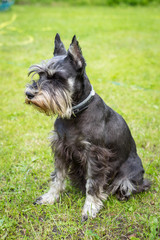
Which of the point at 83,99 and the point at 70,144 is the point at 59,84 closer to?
the point at 83,99

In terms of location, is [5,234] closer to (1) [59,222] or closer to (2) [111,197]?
(1) [59,222]

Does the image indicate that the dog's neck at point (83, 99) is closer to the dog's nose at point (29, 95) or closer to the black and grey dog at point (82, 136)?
the black and grey dog at point (82, 136)

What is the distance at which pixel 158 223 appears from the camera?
2.93 meters

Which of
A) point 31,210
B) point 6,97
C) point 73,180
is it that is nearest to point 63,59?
point 73,180

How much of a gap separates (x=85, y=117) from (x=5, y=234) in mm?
1471

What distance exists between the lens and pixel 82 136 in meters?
2.99

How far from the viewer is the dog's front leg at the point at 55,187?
3395 mm

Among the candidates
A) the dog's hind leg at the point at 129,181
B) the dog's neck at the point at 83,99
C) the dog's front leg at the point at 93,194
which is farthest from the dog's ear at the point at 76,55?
the dog's hind leg at the point at 129,181

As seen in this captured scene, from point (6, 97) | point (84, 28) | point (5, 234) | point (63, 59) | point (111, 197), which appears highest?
point (63, 59)

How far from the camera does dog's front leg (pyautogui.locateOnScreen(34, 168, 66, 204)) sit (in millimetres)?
3395

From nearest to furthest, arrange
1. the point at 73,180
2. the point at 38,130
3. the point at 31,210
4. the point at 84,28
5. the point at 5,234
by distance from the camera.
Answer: the point at 5,234 < the point at 31,210 < the point at 73,180 < the point at 38,130 < the point at 84,28

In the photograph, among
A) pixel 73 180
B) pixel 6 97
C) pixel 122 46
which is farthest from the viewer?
pixel 122 46

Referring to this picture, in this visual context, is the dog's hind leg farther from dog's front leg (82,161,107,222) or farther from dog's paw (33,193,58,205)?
dog's paw (33,193,58,205)

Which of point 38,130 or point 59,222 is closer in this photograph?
point 59,222
